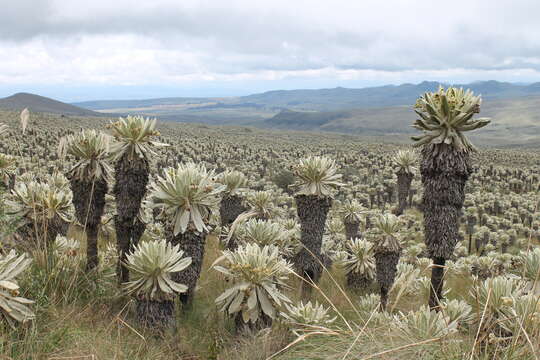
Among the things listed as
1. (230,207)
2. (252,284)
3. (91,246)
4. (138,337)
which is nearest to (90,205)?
(91,246)

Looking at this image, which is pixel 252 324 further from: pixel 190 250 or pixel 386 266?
pixel 386 266

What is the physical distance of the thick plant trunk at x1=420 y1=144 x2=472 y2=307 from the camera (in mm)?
7098

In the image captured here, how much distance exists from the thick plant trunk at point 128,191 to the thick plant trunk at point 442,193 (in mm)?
4747

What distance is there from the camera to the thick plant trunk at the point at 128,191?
645 cm

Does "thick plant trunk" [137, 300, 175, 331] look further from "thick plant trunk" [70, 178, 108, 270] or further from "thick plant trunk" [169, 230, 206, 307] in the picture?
"thick plant trunk" [70, 178, 108, 270]

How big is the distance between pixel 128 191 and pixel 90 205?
753 millimetres

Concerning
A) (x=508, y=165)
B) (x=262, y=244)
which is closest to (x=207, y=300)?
(x=262, y=244)

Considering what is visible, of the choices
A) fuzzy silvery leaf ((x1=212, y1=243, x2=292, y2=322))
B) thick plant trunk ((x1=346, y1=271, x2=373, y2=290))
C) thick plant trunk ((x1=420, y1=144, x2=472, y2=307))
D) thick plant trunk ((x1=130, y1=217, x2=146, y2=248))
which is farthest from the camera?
thick plant trunk ((x1=346, y1=271, x2=373, y2=290))

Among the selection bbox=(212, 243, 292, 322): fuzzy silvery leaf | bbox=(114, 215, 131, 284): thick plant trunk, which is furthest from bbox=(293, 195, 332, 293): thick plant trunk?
bbox=(114, 215, 131, 284): thick plant trunk

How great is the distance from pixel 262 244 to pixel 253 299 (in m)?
2.28

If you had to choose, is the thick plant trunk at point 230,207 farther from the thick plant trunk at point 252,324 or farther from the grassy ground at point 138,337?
the thick plant trunk at point 252,324

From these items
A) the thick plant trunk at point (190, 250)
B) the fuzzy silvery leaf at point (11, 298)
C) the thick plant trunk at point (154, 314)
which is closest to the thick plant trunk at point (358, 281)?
the thick plant trunk at point (190, 250)

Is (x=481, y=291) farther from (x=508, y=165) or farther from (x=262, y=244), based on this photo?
(x=508, y=165)

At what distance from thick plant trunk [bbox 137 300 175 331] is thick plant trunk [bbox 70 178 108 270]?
1.67 metres
